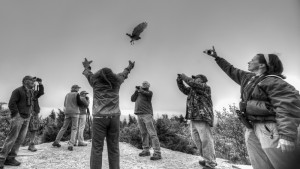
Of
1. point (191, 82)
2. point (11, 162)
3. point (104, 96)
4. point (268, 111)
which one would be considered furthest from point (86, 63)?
point (268, 111)

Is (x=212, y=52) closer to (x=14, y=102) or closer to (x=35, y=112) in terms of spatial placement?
(x=14, y=102)

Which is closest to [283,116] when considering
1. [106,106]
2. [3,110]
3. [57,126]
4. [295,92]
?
[295,92]

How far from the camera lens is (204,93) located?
6188 mm

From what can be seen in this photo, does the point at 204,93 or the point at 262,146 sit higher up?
the point at 204,93

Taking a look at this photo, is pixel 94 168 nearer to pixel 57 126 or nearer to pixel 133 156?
pixel 133 156

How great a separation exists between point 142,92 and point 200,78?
6.83ft

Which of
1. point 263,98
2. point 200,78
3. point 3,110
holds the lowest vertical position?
point 263,98

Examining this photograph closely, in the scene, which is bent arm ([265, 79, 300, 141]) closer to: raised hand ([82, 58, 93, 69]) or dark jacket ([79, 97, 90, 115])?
raised hand ([82, 58, 93, 69])

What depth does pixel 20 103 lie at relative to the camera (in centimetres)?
625

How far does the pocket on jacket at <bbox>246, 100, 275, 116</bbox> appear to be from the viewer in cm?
272

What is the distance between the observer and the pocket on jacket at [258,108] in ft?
8.93

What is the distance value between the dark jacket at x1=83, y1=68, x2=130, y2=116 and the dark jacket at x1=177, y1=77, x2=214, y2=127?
188cm

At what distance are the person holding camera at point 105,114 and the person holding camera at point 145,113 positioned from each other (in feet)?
8.01

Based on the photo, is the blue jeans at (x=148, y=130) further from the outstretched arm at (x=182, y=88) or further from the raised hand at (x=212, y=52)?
the raised hand at (x=212, y=52)
